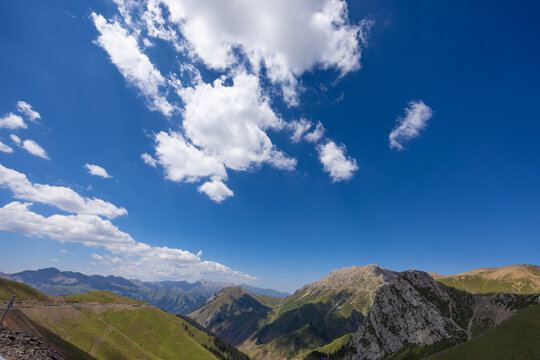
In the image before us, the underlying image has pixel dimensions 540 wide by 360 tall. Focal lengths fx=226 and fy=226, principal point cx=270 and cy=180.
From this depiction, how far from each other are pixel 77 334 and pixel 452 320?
265 m

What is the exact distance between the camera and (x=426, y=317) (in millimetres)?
162000

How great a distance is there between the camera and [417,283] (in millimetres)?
193250

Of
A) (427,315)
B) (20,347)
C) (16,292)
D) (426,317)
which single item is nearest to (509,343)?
(426,317)

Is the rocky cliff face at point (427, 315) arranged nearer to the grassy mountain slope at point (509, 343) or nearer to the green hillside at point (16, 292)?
the grassy mountain slope at point (509, 343)

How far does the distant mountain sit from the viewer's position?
150 m

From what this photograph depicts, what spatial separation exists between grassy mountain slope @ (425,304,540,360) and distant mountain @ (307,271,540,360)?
147ft

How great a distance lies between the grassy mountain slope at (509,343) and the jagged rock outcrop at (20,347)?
137m

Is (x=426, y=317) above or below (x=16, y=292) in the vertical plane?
below

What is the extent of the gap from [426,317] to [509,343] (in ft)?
261

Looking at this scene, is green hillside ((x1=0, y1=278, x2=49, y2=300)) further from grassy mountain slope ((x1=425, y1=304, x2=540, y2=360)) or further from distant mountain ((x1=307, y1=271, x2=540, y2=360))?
distant mountain ((x1=307, y1=271, x2=540, y2=360))

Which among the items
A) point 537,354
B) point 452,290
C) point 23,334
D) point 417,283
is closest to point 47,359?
point 23,334

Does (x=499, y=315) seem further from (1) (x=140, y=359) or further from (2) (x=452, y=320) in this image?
(1) (x=140, y=359)

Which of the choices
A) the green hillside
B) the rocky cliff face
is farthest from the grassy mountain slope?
the green hillside

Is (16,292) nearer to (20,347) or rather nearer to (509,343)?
(20,347)
